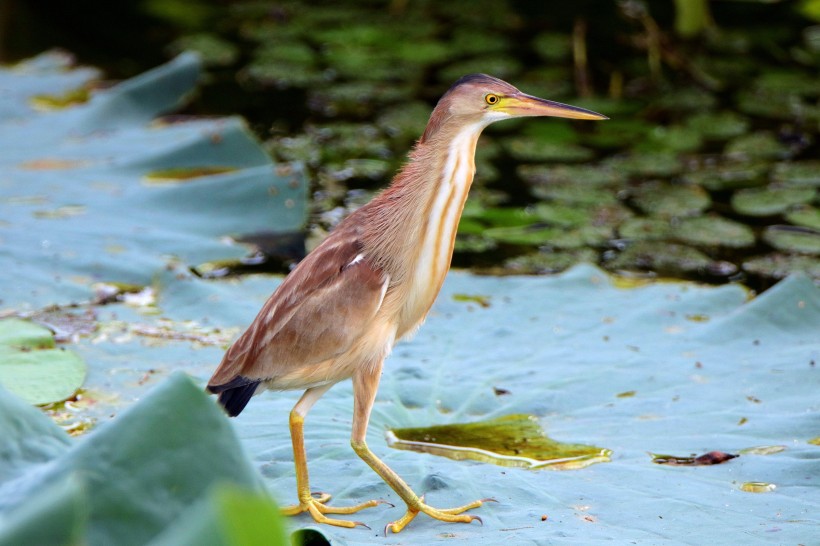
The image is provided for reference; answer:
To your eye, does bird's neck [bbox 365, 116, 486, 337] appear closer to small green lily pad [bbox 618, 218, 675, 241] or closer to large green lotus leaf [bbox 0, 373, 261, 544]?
large green lotus leaf [bbox 0, 373, 261, 544]

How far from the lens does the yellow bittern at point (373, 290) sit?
2.86 metres

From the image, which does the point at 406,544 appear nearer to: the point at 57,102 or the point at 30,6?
the point at 57,102

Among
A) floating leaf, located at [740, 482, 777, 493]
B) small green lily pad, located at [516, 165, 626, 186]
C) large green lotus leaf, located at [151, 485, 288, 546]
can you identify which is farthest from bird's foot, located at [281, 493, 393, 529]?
small green lily pad, located at [516, 165, 626, 186]

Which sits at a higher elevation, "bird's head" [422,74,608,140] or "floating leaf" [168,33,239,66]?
"bird's head" [422,74,608,140]

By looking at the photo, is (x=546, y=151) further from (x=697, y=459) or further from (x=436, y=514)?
(x=436, y=514)

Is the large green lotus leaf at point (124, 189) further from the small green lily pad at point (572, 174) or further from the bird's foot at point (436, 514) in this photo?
the bird's foot at point (436, 514)

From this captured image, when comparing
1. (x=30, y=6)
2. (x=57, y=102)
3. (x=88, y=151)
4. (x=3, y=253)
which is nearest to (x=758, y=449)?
(x=3, y=253)

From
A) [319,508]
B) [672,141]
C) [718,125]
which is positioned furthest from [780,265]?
[319,508]

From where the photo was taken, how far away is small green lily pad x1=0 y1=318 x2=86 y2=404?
3.41m

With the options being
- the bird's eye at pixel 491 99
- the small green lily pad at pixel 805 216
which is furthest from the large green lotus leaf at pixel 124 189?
the small green lily pad at pixel 805 216

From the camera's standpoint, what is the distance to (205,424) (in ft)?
5.72

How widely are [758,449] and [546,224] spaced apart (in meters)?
2.37

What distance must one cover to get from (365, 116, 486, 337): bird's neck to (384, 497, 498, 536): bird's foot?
0.51m

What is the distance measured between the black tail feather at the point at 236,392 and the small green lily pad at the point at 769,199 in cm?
319
